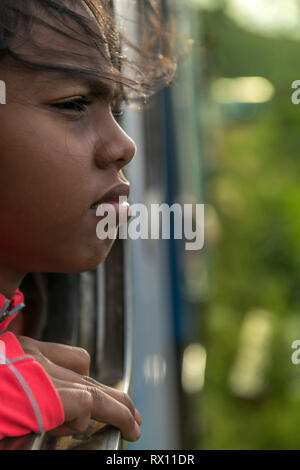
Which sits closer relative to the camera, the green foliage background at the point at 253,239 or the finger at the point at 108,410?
the finger at the point at 108,410

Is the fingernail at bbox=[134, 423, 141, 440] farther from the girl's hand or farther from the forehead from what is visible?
the forehead

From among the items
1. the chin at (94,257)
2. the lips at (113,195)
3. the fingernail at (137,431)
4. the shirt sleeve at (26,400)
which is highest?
the lips at (113,195)

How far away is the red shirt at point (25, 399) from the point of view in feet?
1.45

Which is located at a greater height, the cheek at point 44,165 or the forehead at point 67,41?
the forehead at point 67,41

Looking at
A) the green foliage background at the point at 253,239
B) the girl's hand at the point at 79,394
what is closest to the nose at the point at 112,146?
the girl's hand at the point at 79,394

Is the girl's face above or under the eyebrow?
under

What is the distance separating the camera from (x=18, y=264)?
0.51m

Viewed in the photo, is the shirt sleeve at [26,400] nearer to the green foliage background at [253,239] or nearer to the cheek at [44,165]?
the cheek at [44,165]

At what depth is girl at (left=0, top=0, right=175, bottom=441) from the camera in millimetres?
456

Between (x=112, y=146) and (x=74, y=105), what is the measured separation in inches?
1.7

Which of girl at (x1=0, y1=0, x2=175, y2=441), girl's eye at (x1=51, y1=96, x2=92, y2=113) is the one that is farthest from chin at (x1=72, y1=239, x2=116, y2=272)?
girl's eye at (x1=51, y1=96, x2=92, y2=113)

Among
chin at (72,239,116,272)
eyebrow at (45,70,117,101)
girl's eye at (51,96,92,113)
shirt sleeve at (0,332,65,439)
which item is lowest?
shirt sleeve at (0,332,65,439)

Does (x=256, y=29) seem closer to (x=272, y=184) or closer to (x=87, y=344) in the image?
(x=272, y=184)

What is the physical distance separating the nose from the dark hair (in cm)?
4
